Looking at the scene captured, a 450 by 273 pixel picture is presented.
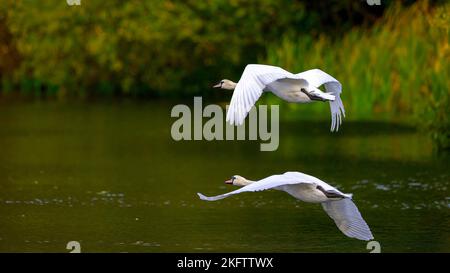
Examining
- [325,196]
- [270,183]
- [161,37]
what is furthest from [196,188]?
[161,37]

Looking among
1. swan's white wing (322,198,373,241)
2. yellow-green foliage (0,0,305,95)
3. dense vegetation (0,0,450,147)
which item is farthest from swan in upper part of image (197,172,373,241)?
yellow-green foliage (0,0,305,95)

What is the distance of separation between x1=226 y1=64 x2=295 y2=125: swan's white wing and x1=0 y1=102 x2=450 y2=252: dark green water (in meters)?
1.57

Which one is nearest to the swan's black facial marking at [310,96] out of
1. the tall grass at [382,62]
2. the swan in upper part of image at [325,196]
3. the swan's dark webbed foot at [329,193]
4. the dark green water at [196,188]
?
the swan in upper part of image at [325,196]

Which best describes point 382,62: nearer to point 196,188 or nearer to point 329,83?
point 196,188

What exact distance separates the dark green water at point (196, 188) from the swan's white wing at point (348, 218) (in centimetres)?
61

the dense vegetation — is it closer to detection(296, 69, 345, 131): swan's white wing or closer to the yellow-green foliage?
the yellow-green foliage

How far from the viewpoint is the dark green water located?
564 inches

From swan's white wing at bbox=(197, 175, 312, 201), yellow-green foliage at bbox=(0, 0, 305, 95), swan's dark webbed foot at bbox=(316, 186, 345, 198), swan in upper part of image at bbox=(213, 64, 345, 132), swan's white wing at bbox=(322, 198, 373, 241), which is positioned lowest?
yellow-green foliage at bbox=(0, 0, 305, 95)

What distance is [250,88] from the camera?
12.8 metres

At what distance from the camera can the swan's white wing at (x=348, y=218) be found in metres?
13.0

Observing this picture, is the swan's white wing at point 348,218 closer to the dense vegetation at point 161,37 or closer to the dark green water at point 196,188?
the dark green water at point 196,188

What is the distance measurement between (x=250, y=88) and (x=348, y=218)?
4.45 feet

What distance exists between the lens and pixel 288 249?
13695 millimetres
